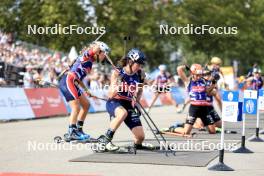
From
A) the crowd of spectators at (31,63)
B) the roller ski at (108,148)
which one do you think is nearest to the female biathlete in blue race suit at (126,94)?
the roller ski at (108,148)

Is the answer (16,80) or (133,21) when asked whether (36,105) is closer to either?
(16,80)

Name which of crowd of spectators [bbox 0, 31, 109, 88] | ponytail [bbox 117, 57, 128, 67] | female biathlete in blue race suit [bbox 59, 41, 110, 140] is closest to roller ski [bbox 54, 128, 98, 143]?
female biathlete in blue race suit [bbox 59, 41, 110, 140]

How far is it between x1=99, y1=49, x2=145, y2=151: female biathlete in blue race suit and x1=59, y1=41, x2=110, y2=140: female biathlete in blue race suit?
5.34 ft

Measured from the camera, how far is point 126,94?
11.5m

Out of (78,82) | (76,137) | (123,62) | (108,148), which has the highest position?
(123,62)

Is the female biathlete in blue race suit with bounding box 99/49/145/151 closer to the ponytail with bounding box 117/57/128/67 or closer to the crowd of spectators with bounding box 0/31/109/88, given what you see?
the ponytail with bounding box 117/57/128/67

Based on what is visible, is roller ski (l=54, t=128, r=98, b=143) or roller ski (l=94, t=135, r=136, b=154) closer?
roller ski (l=94, t=135, r=136, b=154)

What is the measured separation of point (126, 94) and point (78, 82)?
207cm

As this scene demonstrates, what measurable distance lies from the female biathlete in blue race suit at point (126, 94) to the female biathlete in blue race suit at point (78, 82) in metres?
1.63

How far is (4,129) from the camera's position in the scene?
16.7 m

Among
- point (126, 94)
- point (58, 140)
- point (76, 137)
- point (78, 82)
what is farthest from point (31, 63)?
point (126, 94)

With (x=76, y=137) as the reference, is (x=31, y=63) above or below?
above

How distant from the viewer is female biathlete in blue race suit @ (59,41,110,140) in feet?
42.7

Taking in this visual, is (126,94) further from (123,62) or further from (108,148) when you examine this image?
(108,148)
